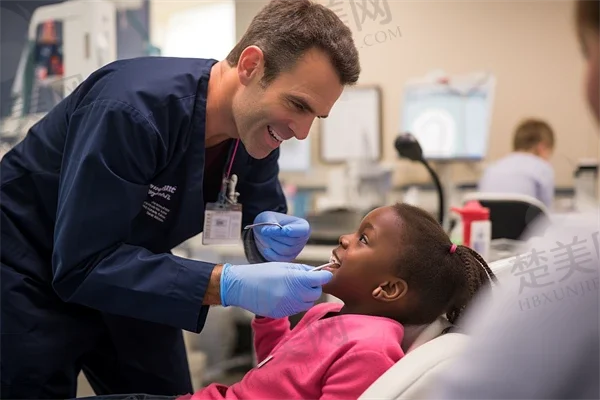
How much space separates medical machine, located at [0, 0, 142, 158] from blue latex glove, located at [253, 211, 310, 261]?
0.83 meters

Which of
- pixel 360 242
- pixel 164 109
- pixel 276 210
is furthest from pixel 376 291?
pixel 164 109

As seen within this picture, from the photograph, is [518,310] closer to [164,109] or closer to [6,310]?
[164,109]

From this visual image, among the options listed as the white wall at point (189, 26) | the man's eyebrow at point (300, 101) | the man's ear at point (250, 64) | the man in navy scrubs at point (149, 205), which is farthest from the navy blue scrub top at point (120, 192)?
the white wall at point (189, 26)

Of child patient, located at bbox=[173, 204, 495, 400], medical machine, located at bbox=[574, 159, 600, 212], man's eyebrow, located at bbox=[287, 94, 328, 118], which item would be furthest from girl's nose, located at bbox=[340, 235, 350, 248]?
medical machine, located at bbox=[574, 159, 600, 212]

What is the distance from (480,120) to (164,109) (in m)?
2.59

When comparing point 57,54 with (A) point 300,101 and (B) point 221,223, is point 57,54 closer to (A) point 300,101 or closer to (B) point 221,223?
(B) point 221,223

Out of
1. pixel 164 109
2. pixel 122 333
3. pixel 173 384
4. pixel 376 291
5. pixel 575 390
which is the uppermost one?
pixel 164 109

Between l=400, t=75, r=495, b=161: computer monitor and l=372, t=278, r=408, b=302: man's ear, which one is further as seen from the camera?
l=400, t=75, r=495, b=161: computer monitor

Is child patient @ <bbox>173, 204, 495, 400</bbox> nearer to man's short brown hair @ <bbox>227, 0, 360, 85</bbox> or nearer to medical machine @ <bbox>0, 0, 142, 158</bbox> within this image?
man's short brown hair @ <bbox>227, 0, 360, 85</bbox>

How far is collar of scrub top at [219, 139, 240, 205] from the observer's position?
1.32m

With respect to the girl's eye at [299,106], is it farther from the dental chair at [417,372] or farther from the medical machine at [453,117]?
the medical machine at [453,117]

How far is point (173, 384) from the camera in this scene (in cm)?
140

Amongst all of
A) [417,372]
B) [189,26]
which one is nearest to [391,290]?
[417,372]

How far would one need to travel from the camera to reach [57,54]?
2.43 meters
